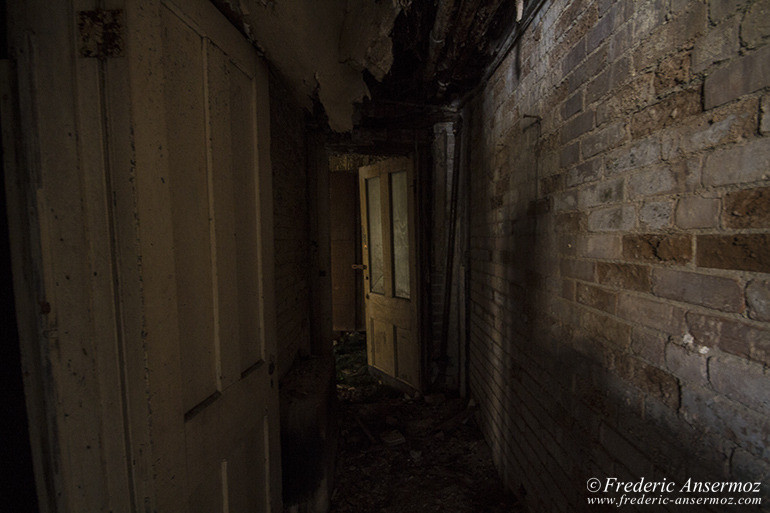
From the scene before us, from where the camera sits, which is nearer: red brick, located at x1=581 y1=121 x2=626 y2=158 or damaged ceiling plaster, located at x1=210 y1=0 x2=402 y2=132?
red brick, located at x1=581 y1=121 x2=626 y2=158

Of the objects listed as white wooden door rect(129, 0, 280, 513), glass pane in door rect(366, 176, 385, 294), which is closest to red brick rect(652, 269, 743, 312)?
white wooden door rect(129, 0, 280, 513)

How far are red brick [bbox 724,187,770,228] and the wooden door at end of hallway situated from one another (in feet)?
9.24

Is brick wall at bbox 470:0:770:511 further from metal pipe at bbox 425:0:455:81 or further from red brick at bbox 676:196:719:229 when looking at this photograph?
metal pipe at bbox 425:0:455:81

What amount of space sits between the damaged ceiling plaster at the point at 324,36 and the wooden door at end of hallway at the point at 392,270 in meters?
1.73

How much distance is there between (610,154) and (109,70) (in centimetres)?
164

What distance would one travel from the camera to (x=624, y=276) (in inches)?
45.0

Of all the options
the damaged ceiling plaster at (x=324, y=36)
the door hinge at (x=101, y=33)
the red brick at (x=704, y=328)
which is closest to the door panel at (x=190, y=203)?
the door hinge at (x=101, y=33)

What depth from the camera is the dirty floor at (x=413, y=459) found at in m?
2.25

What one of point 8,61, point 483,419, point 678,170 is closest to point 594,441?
point 678,170

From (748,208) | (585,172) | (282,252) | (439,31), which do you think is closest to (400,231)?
(282,252)

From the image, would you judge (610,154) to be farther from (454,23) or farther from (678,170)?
(454,23)

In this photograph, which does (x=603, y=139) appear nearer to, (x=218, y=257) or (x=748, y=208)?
(x=748, y=208)

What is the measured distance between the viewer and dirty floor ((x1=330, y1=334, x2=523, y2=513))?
2252 mm

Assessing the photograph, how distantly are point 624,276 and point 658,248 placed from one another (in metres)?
0.17
